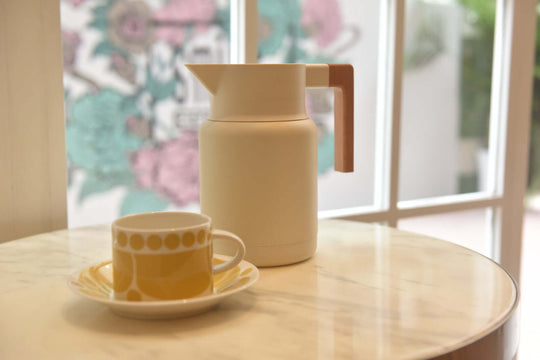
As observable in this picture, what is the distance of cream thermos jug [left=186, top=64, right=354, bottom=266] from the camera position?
702 millimetres

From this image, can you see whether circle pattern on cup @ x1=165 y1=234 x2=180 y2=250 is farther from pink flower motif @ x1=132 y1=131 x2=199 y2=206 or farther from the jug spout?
pink flower motif @ x1=132 y1=131 x2=199 y2=206

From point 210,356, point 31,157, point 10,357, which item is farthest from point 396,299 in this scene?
point 31,157

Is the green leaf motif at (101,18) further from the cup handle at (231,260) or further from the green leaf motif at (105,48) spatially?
the cup handle at (231,260)

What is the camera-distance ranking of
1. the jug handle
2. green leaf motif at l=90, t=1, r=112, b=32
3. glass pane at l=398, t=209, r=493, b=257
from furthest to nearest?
glass pane at l=398, t=209, r=493, b=257
green leaf motif at l=90, t=1, r=112, b=32
the jug handle

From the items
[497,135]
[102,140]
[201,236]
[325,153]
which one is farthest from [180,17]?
[497,135]

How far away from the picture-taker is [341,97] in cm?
81

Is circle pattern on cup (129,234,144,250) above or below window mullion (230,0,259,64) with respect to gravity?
below

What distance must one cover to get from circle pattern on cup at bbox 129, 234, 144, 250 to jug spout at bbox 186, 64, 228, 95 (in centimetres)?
24

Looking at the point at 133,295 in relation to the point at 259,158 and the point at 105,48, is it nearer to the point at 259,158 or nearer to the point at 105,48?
the point at 259,158

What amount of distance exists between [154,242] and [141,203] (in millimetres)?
592

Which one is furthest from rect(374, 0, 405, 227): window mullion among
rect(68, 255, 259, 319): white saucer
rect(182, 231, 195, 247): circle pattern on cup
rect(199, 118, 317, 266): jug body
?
rect(182, 231, 195, 247): circle pattern on cup

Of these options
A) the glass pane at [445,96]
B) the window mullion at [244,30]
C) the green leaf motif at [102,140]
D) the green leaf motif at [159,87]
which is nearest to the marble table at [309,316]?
the green leaf motif at [102,140]

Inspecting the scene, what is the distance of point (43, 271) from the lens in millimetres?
726

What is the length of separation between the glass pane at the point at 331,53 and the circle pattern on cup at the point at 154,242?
2.29ft
